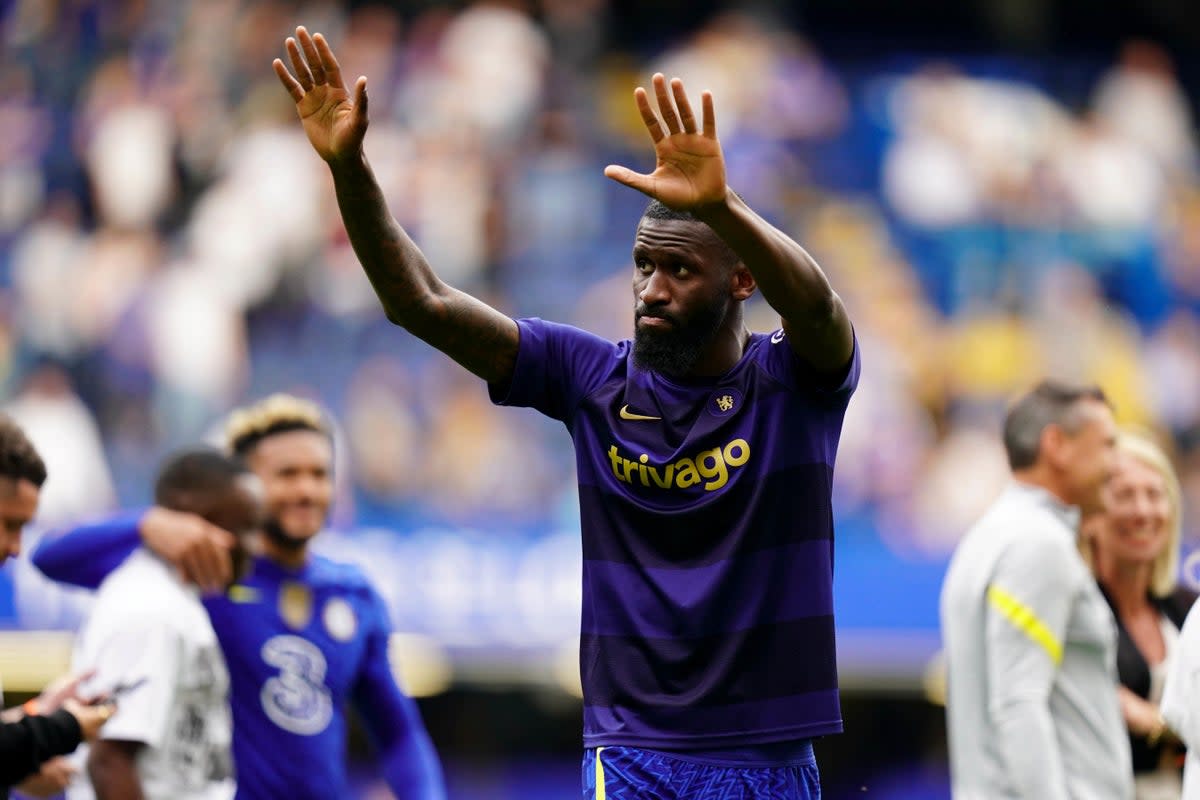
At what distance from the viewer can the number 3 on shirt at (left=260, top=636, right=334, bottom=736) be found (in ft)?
19.8

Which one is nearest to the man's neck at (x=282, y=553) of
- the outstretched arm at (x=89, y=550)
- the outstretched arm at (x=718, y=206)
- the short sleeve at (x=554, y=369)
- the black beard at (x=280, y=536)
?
the black beard at (x=280, y=536)

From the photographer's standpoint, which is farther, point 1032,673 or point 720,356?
point 1032,673

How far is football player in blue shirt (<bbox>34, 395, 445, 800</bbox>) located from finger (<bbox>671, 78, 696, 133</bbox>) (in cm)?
222

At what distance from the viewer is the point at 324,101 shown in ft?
13.7

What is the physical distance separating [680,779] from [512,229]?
11831mm

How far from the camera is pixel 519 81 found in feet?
55.0

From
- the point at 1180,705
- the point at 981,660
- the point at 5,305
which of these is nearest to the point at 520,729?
the point at 5,305

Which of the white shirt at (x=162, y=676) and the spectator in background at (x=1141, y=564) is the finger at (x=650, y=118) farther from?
the spectator in background at (x=1141, y=564)

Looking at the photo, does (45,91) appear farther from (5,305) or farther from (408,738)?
(408,738)

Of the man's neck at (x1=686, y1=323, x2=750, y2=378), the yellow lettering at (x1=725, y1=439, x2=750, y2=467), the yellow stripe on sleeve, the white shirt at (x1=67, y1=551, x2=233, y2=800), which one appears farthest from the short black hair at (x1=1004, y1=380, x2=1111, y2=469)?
the white shirt at (x1=67, y1=551, x2=233, y2=800)

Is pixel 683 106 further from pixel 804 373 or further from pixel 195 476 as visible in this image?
pixel 195 476

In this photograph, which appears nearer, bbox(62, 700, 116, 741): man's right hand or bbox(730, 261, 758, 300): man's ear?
bbox(730, 261, 758, 300): man's ear

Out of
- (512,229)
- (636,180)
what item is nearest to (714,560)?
(636,180)

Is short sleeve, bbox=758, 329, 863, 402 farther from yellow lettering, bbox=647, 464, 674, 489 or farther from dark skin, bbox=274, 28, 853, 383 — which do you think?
yellow lettering, bbox=647, 464, 674, 489
